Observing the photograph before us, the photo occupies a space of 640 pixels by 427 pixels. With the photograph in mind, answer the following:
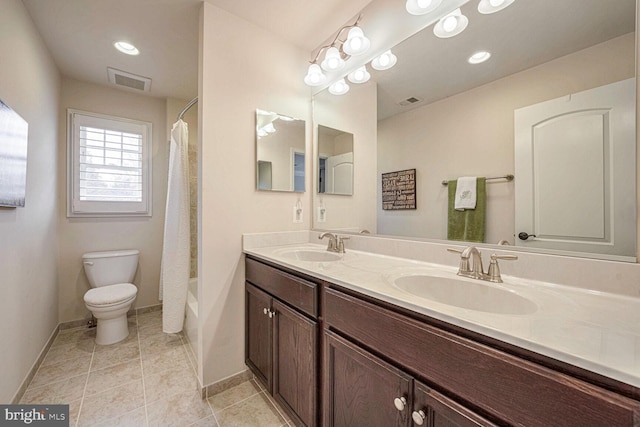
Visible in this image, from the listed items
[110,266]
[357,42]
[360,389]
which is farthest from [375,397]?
[110,266]

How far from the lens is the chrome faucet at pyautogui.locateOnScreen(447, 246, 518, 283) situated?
0.94 m

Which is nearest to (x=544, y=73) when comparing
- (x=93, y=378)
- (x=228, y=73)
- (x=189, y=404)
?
(x=228, y=73)

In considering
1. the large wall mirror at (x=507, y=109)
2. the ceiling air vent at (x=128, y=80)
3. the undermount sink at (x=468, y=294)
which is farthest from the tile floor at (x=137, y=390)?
the ceiling air vent at (x=128, y=80)

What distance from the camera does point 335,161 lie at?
188cm

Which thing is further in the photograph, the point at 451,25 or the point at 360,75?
the point at 360,75

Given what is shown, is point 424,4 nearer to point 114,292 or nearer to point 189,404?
point 189,404

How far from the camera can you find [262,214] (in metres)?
1.77

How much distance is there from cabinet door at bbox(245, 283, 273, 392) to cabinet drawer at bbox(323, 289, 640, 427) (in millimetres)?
742

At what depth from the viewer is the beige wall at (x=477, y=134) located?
0.87 meters

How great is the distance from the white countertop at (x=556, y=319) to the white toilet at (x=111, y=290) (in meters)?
1.98

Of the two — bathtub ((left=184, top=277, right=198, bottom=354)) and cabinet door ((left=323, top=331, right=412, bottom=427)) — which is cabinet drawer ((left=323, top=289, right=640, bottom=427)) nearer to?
cabinet door ((left=323, top=331, right=412, bottom=427))

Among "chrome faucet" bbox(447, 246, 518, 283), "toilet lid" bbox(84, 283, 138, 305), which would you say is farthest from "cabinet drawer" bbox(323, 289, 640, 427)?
"toilet lid" bbox(84, 283, 138, 305)

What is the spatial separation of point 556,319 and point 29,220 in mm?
2688

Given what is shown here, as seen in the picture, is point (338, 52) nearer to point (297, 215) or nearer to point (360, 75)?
point (360, 75)
